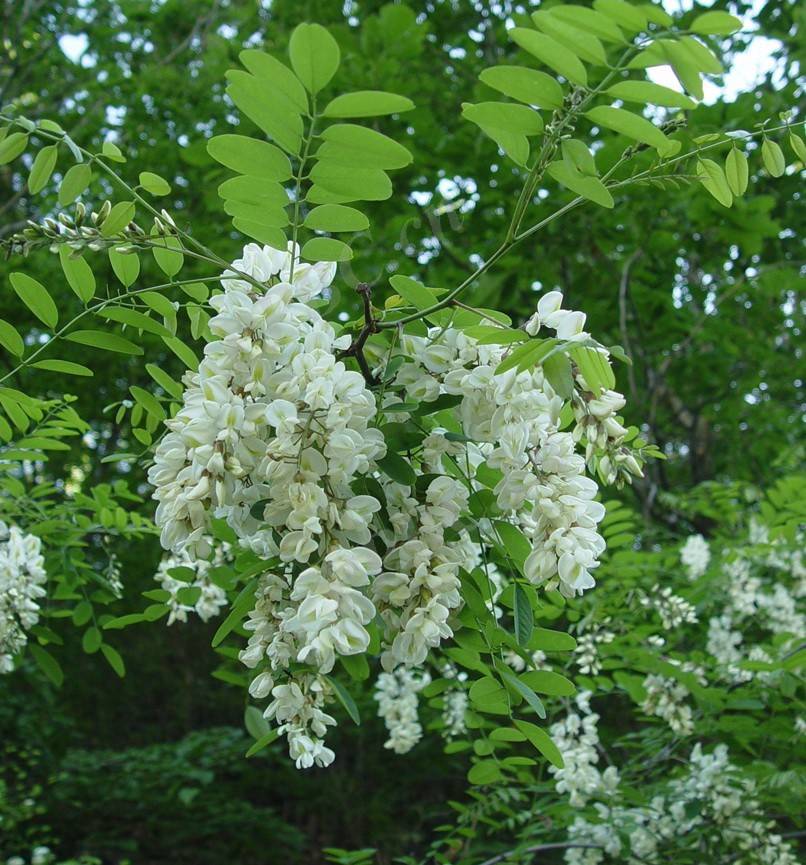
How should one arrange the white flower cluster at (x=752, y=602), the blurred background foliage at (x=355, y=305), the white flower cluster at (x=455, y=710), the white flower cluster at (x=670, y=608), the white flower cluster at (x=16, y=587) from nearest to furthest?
1. the white flower cluster at (x=16, y=587)
2. the white flower cluster at (x=455, y=710)
3. the white flower cluster at (x=670, y=608)
4. the white flower cluster at (x=752, y=602)
5. the blurred background foliage at (x=355, y=305)

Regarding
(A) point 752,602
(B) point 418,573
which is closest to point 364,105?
(B) point 418,573

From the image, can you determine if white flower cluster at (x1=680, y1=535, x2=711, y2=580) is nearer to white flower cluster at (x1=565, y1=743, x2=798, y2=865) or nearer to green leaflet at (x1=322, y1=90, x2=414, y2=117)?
white flower cluster at (x1=565, y1=743, x2=798, y2=865)

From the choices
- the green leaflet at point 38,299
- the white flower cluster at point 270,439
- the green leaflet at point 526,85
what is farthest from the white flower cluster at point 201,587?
the green leaflet at point 526,85

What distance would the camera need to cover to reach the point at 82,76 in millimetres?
6809

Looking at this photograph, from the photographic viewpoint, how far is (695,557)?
3.97 meters

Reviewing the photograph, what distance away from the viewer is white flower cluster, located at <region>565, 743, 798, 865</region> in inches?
104

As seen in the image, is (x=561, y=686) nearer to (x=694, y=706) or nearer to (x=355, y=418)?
(x=355, y=418)

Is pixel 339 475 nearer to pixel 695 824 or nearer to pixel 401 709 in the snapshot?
pixel 401 709

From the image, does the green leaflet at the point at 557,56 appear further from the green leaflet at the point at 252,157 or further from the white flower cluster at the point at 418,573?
the white flower cluster at the point at 418,573

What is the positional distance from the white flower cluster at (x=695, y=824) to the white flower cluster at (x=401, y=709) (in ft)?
1.91

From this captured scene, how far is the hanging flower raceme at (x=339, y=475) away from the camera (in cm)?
103

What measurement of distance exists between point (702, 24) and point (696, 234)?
14.5 feet

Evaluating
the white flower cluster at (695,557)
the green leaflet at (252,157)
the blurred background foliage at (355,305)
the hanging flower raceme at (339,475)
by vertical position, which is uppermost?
the blurred background foliage at (355,305)

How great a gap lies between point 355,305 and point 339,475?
3.65 metres
